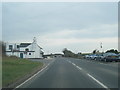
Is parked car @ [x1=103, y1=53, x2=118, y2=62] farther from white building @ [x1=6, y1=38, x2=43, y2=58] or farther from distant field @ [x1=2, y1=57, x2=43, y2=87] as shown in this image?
white building @ [x1=6, y1=38, x2=43, y2=58]

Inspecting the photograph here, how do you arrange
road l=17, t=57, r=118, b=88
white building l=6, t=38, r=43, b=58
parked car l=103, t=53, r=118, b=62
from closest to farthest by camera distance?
road l=17, t=57, r=118, b=88 < parked car l=103, t=53, r=118, b=62 < white building l=6, t=38, r=43, b=58

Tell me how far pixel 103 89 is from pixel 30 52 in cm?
10749

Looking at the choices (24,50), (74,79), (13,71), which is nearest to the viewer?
(74,79)

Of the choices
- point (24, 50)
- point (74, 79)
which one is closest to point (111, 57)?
point (74, 79)

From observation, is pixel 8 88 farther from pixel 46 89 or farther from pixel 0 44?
pixel 0 44

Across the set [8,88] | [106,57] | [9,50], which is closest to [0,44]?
[106,57]

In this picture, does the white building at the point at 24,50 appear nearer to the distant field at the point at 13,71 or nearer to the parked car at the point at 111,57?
the parked car at the point at 111,57

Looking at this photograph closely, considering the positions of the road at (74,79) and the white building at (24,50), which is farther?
the white building at (24,50)

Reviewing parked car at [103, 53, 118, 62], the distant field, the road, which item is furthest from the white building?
the road

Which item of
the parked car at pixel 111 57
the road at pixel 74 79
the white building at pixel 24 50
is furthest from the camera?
the white building at pixel 24 50

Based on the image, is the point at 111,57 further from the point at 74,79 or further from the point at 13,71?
the point at 74,79

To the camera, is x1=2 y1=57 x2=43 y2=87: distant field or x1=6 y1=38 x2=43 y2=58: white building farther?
x1=6 y1=38 x2=43 y2=58: white building

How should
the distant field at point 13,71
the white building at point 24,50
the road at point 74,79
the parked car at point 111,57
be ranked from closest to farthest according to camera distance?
the road at point 74,79 → the distant field at point 13,71 → the parked car at point 111,57 → the white building at point 24,50

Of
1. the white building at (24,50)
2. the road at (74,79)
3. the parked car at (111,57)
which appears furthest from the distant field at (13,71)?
the white building at (24,50)
